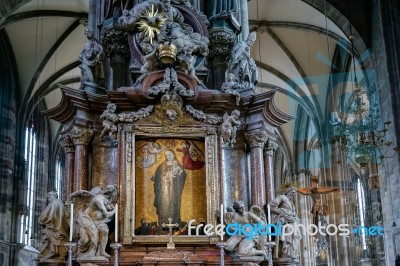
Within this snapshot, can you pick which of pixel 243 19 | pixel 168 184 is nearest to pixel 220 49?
pixel 243 19

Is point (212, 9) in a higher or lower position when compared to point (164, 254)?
higher

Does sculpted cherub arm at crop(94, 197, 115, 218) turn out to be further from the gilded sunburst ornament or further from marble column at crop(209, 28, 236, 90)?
marble column at crop(209, 28, 236, 90)

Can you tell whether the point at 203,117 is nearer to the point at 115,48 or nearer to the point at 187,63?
the point at 187,63

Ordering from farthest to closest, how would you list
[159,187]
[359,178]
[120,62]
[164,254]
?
[359,178]
[120,62]
[159,187]
[164,254]

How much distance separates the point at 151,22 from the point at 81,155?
7.07 feet

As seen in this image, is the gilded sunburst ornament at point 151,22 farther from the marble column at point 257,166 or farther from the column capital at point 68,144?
the marble column at point 257,166

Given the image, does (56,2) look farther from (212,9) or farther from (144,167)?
(144,167)

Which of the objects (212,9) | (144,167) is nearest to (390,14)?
(212,9)

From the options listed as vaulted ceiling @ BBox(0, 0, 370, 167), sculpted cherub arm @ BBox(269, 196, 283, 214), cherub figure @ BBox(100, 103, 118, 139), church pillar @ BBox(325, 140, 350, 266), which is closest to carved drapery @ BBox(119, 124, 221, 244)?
cherub figure @ BBox(100, 103, 118, 139)

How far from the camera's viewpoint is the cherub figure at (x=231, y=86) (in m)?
8.59

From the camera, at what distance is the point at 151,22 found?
9.12 meters

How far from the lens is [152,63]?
8711 mm

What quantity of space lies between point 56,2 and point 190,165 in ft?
41.0

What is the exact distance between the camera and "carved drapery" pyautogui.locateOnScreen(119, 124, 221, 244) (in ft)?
26.0
